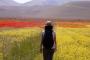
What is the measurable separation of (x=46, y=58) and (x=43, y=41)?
0.55 meters

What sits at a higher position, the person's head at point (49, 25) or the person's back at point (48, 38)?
the person's head at point (49, 25)

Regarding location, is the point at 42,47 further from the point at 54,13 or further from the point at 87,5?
the point at 87,5

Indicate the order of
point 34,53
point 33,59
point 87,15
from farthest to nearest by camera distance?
point 87,15
point 34,53
point 33,59

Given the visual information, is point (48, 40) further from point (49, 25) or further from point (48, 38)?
point (49, 25)

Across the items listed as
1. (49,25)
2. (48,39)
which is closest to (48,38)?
(48,39)

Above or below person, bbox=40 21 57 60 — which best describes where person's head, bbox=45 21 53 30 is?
Result: above

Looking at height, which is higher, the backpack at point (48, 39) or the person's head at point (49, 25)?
the person's head at point (49, 25)

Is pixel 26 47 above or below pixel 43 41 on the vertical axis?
below

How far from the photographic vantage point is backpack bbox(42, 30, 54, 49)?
9.08 m

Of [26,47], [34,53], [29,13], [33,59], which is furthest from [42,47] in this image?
[29,13]

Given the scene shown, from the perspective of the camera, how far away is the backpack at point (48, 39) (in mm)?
9078

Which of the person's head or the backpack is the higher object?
the person's head

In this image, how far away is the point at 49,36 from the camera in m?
9.09

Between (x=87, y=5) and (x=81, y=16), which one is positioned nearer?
(x=81, y=16)
